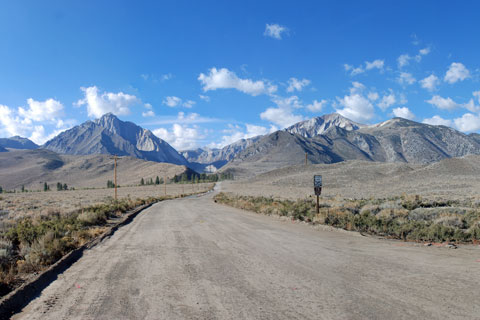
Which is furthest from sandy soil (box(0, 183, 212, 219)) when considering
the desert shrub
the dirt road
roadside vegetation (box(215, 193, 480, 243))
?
roadside vegetation (box(215, 193, 480, 243))

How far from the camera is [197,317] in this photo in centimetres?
507

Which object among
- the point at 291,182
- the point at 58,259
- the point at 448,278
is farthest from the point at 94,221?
the point at 291,182

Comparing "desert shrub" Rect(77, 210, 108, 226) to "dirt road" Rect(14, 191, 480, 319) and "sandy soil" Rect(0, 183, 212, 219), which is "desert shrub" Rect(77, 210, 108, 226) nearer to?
"sandy soil" Rect(0, 183, 212, 219)

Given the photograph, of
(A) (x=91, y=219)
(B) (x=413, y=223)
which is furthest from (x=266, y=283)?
(A) (x=91, y=219)

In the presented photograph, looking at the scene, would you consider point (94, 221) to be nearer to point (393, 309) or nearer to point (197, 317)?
point (197, 317)

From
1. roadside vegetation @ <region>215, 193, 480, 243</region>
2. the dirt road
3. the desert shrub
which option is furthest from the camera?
the desert shrub

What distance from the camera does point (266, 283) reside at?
6.66 meters

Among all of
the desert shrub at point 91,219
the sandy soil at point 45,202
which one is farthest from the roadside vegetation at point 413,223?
the sandy soil at point 45,202

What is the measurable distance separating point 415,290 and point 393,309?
1207 mm

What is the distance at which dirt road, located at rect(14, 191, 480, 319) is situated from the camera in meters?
5.28

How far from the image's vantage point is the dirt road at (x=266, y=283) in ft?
17.3

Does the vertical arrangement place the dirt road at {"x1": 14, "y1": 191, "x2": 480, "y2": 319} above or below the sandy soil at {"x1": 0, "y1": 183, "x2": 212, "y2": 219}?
above

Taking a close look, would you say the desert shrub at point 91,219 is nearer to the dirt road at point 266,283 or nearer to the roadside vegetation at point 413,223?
the dirt road at point 266,283

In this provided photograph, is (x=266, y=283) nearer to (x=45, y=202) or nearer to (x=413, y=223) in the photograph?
(x=413, y=223)
